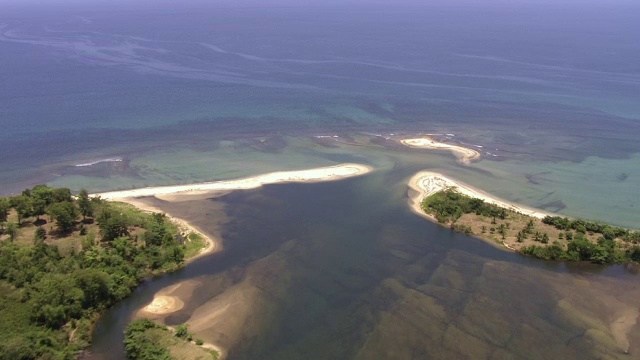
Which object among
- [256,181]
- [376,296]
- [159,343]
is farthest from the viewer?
[256,181]

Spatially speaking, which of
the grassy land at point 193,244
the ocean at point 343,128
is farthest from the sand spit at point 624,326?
the grassy land at point 193,244

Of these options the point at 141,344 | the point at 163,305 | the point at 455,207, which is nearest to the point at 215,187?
the point at 163,305

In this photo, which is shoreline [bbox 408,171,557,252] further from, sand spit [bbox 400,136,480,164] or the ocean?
sand spit [bbox 400,136,480,164]

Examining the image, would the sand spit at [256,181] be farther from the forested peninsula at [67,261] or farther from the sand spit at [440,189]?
the sand spit at [440,189]

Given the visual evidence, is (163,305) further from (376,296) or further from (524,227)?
(524,227)

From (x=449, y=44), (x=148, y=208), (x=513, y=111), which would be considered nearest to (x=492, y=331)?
(x=148, y=208)

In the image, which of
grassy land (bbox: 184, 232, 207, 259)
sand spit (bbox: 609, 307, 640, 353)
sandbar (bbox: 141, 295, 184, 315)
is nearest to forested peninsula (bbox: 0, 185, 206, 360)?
grassy land (bbox: 184, 232, 207, 259)
